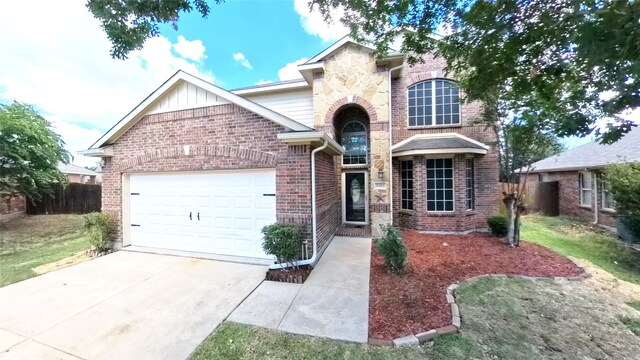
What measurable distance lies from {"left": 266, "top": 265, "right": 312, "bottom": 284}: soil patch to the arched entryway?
4.66 m

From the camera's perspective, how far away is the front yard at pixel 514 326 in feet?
10.8

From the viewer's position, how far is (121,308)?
4.32m

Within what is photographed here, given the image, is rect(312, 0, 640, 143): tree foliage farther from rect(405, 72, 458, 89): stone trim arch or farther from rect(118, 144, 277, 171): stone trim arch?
rect(405, 72, 458, 89): stone trim arch

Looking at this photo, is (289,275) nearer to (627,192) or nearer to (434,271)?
(434,271)

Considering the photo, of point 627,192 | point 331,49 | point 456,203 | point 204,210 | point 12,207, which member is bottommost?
point 12,207

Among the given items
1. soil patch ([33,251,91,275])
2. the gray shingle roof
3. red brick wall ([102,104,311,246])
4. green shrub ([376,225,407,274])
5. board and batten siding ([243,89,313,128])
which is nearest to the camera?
green shrub ([376,225,407,274])

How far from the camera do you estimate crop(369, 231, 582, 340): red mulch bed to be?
3943 millimetres

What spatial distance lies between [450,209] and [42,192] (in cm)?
2091

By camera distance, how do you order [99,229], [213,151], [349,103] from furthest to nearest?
[349,103], [99,229], [213,151]

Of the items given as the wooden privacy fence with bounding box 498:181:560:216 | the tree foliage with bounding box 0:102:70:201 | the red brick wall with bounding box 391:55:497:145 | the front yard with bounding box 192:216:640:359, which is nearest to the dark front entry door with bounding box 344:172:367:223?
the red brick wall with bounding box 391:55:497:145

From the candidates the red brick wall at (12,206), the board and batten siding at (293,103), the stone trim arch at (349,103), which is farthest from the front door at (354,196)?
the red brick wall at (12,206)

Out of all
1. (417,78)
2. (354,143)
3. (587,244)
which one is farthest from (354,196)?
(587,244)

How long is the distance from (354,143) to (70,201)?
18.1 meters

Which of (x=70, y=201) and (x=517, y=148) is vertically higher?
(x=517, y=148)
